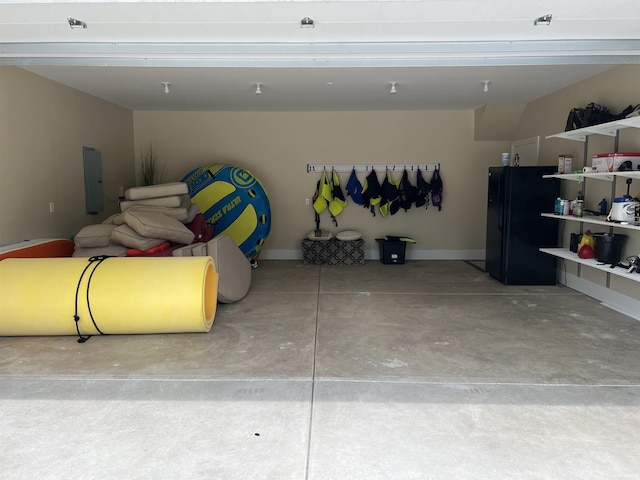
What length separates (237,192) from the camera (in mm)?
6695

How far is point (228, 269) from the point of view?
15.5ft

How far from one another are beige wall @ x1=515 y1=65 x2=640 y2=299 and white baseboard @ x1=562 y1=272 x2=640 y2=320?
0.06m

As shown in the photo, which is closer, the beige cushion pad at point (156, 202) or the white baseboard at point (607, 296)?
the white baseboard at point (607, 296)

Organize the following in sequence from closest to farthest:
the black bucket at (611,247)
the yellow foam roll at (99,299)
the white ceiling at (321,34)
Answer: the white ceiling at (321,34)
the yellow foam roll at (99,299)
the black bucket at (611,247)

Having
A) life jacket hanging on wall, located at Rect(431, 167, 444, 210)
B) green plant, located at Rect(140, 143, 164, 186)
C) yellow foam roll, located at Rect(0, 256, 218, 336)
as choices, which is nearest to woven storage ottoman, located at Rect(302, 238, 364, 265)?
life jacket hanging on wall, located at Rect(431, 167, 444, 210)

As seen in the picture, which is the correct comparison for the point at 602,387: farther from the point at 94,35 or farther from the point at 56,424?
the point at 94,35

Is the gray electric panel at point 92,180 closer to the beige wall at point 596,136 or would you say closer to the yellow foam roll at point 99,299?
the yellow foam roll at point 99,299

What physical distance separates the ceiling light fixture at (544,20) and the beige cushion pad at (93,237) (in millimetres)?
4137

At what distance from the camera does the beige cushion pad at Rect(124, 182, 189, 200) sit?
5238 mm

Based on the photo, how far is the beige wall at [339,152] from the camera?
7.33 m

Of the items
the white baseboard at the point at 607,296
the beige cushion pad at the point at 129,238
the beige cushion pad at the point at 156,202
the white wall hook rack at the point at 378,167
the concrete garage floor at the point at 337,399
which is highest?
the white wall hook rack at the point at 378,167

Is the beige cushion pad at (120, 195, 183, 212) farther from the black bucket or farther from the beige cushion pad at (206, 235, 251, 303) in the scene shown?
the black bucket

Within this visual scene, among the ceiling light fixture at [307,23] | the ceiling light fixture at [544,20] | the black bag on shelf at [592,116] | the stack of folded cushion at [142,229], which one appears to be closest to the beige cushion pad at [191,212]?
the stack of folded cushion at [142,229]

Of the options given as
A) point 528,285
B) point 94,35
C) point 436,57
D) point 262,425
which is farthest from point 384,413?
point 528,285
